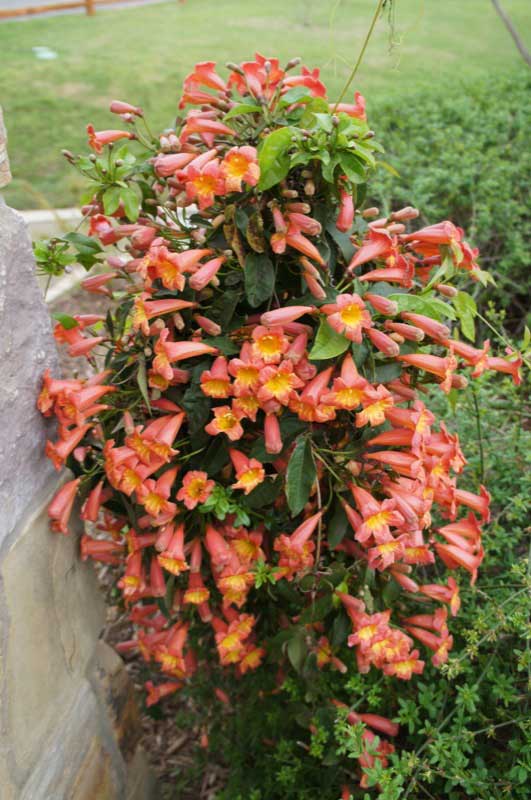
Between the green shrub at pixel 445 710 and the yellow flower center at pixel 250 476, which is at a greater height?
the yellow flower center at pixel 250 476

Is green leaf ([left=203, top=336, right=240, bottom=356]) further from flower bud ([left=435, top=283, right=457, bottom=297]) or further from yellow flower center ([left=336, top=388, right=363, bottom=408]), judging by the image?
flower bud ([left=435, top=283, right=457, bottom=297])

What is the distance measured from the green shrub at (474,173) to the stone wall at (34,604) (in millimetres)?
2000

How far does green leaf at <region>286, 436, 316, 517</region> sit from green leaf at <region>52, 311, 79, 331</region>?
25.2 inches


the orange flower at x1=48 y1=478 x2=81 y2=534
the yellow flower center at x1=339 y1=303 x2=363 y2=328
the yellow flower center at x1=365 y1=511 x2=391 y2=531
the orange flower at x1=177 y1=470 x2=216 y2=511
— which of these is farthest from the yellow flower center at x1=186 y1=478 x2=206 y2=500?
the yellow flower center at x1=339 y1=303 x2=363 y2=328

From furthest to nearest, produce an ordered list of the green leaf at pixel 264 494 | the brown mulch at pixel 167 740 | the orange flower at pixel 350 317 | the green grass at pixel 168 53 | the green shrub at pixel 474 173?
1. the green grass at pixel 168 53
2. the green shrub at pixel 474 173
3. the brown mulch at pixel 167 740
4. the green leaf at pixel 264 494
5. the orange flower at pixel 350 317

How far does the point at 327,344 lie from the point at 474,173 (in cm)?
248

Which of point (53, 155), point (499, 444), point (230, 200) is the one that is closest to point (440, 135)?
point (499, 444)

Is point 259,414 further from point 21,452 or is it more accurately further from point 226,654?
point 226,654

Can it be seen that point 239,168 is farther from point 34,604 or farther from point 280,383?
point 34,604

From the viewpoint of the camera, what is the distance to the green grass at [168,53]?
6.64m

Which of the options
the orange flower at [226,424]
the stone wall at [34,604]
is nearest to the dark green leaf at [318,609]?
the orange flower at [226,424]

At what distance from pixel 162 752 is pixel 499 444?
1.54 meters

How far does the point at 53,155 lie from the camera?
253 inches

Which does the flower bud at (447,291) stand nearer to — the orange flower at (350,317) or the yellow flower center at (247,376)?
the orange flower at (350,317)
